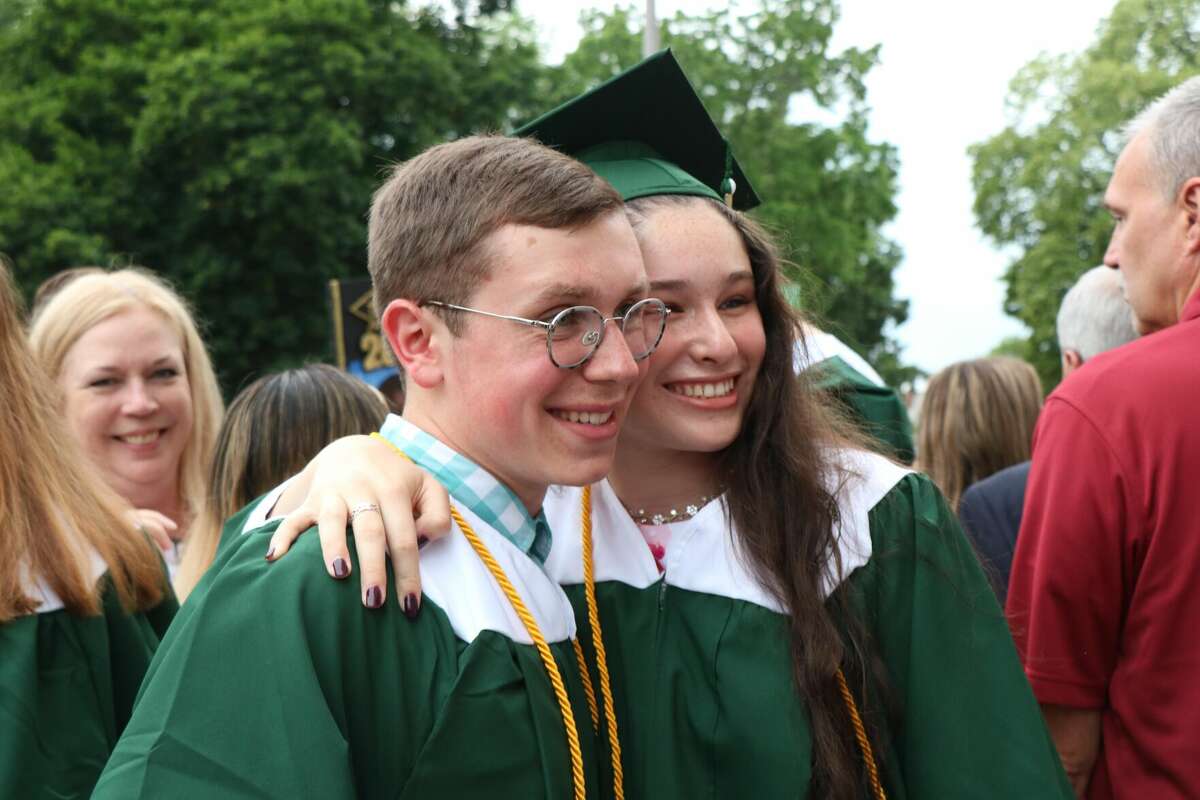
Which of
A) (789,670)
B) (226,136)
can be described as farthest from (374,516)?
(226,136)

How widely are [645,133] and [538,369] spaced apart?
0.95 metres

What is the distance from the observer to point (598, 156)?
273 centimetres

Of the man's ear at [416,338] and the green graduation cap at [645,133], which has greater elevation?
the green graduation cap at [645,133]

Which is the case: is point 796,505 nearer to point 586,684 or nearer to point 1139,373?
point 586,684

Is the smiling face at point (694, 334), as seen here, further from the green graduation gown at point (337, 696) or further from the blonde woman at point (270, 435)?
the blonde woman at point (270, 435)

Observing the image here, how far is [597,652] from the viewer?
2.31m

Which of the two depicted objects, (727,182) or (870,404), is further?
(870,404)

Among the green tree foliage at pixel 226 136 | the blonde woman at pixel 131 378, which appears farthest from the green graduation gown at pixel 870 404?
the green tree foliage at pixel 226 136

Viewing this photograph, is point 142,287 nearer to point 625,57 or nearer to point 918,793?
point 918,793

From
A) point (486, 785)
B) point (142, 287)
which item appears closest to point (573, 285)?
point (486, 785)

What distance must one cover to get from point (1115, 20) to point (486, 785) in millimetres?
33985

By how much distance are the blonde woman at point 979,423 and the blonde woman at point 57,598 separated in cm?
312

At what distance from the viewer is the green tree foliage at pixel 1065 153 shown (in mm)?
28953

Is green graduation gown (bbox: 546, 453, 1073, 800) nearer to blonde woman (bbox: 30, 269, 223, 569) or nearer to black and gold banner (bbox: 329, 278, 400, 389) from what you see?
blonde woman (bbox: 30, 269, 223, 569)
